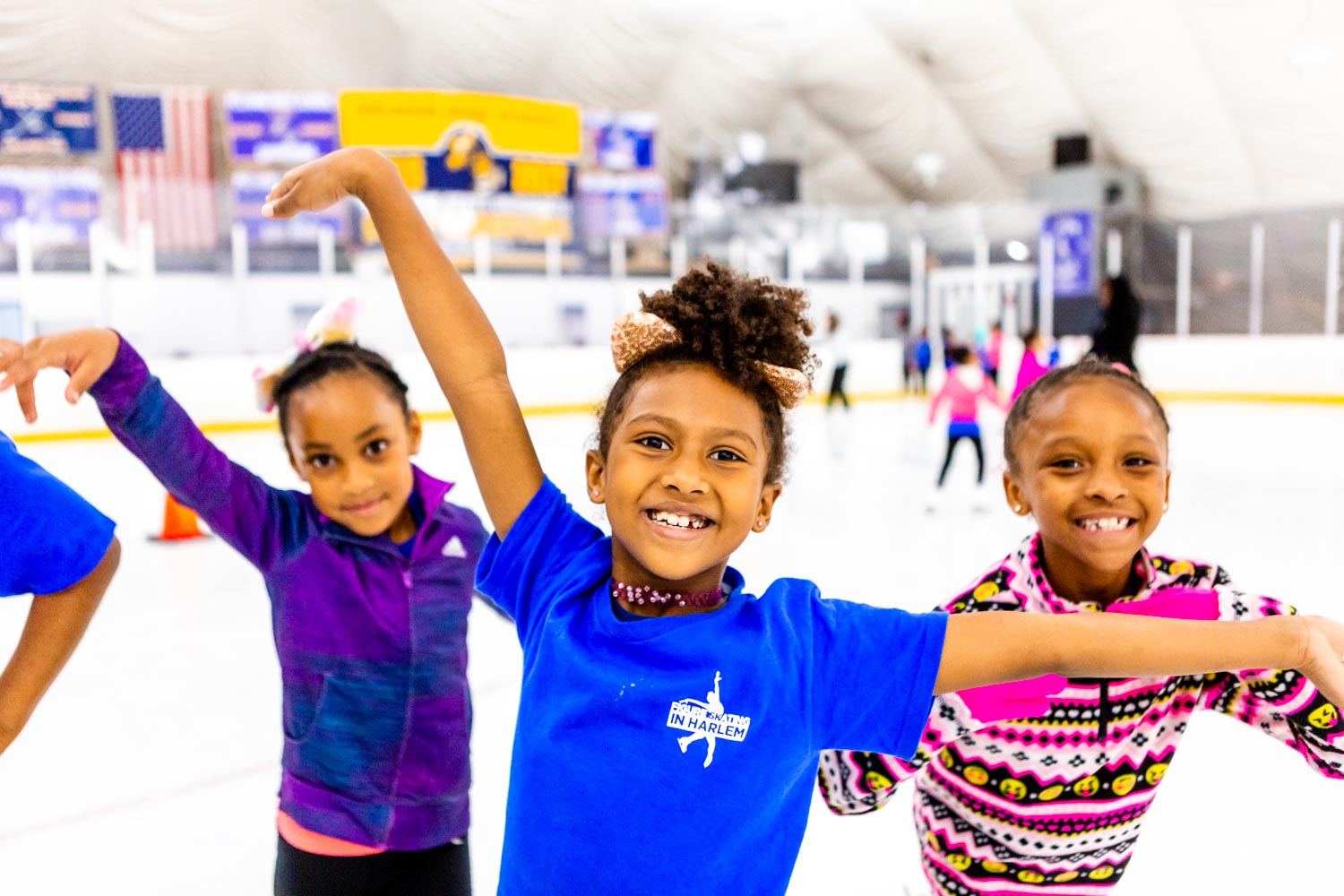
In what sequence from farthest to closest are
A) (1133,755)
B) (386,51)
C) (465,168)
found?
(386,51), (465,168), (1133,755)

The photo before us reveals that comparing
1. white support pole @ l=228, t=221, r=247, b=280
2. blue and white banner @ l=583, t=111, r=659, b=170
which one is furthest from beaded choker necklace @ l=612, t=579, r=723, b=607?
blue and white banner @ l=583, t=111, r=659, b=170

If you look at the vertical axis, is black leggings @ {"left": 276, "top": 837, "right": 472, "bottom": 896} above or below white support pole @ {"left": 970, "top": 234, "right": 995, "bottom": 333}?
below

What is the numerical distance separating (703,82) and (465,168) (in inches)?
260

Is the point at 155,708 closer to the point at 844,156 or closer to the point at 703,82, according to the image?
the point at 703,82

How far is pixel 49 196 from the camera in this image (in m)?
13.1

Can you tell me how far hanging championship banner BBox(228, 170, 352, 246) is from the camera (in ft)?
46.4

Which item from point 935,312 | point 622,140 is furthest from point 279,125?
point 935,312

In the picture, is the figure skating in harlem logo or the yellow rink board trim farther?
the yellow rink board trim

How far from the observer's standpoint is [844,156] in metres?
23.6

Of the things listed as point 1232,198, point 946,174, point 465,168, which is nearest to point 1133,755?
point 465,168

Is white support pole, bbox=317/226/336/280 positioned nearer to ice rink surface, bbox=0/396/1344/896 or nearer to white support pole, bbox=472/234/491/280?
white support pole, bbox=472/234/491/280

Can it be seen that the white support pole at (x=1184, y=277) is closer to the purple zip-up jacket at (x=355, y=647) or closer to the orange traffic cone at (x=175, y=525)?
the orange traffic cone at (x=175, y=525)

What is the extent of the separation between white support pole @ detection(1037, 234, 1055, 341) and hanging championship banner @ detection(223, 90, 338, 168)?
36.2 ft

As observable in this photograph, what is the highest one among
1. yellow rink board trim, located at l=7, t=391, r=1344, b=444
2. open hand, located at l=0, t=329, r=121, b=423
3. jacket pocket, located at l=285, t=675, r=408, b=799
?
open hand, located at l=0, t=329, r=121, b=423
